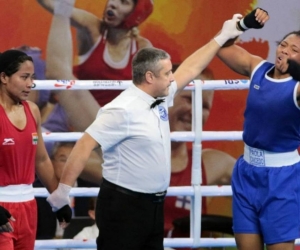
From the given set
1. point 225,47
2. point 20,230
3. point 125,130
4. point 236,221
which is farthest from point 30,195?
point 225,47

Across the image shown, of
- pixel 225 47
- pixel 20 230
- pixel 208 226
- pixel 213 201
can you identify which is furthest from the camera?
pixel 213 201

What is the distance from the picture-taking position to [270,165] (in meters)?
3.88

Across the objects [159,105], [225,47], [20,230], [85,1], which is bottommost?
[20,230]

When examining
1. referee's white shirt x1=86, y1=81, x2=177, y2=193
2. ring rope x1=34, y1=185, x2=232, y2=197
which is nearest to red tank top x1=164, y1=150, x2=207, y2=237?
ring rope x1=34, y1=185, x2=232, y2=197

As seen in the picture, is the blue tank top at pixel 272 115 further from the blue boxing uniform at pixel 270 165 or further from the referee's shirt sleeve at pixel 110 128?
the referee's shirt sleeve at pixel 110 128

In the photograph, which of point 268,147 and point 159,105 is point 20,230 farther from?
point 268,147

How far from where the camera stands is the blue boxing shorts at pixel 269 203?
3.84m

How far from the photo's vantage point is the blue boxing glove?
402 centimetres

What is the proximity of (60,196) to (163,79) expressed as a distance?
0.73m

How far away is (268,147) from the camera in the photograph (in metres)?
3.86

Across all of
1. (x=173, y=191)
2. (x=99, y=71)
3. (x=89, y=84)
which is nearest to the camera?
(x=89, y=84)

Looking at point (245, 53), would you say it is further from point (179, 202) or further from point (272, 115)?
point (179, 202)

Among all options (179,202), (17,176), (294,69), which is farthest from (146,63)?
(179,202)

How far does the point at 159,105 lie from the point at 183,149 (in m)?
2.81
